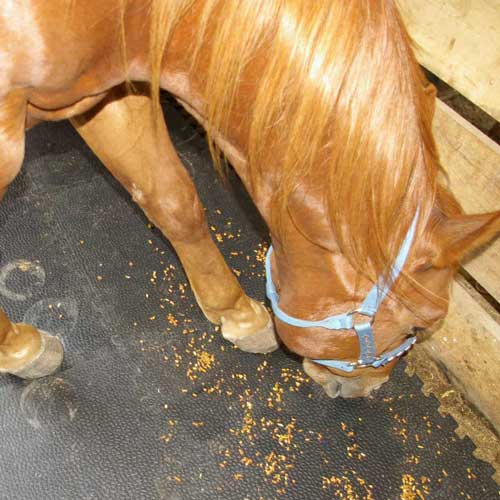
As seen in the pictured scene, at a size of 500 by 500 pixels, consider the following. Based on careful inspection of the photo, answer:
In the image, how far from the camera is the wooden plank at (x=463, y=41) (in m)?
0.83

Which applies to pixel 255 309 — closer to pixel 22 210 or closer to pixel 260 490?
pixel 260 490

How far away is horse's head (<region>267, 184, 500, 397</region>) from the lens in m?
0.56

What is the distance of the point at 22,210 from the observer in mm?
1370

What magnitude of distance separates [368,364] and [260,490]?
407 millimetres

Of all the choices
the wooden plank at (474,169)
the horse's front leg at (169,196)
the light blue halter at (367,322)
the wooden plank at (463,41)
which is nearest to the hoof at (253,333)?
the horse's front leg at (169,196)

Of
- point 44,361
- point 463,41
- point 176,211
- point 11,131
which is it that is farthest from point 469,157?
point 44,361

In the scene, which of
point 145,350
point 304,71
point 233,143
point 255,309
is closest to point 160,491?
point 145,350

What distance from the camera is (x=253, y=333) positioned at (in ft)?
3.73

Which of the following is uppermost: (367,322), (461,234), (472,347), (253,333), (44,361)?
(461,234)

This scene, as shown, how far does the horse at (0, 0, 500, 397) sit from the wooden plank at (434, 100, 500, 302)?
15.5 inches

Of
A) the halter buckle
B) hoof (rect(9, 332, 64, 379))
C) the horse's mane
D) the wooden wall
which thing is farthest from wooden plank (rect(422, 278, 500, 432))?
hoof (rect(9, 332, 64, 379))

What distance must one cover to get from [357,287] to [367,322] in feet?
0.23

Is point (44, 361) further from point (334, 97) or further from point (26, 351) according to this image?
point (334, 97)

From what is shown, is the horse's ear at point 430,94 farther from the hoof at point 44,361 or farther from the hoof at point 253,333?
the hoof at point 44,361
